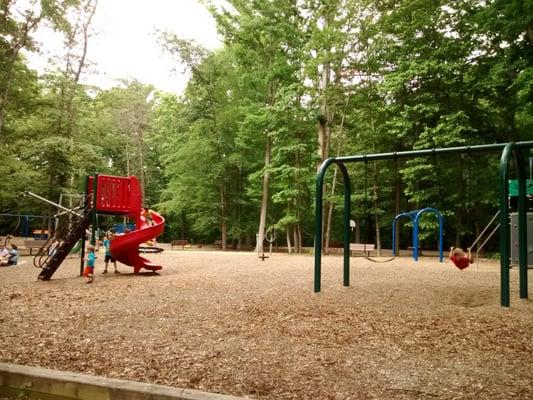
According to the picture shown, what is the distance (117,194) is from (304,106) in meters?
13.9

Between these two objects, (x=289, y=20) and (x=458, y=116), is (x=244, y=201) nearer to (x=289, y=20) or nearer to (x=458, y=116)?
(x=289, y=20)

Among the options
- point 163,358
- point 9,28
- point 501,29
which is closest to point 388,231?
point 501,29

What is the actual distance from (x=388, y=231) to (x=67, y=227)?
87.0 feet

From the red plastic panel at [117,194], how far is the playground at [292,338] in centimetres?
367

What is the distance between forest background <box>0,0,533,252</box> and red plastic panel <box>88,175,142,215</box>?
1024 centimetres

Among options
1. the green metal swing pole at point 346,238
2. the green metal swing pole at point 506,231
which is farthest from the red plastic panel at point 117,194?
the green metal swing pole at point 506,231

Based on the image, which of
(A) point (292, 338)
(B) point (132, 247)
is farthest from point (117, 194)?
(A) point (292, 338)

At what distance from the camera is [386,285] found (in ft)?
28.3

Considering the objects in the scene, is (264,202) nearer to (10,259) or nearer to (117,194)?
(117,194)

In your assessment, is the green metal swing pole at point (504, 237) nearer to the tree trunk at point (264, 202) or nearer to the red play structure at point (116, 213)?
the red play structure at point (116, 213)

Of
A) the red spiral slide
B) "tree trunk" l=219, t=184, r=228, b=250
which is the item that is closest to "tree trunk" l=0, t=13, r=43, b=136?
the red spiral slide

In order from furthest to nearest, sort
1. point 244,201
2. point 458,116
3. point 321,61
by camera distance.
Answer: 1. point 244,201
2. point 321,61
3. point 458,116

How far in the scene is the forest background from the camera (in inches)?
739

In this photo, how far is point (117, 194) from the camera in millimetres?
12453
